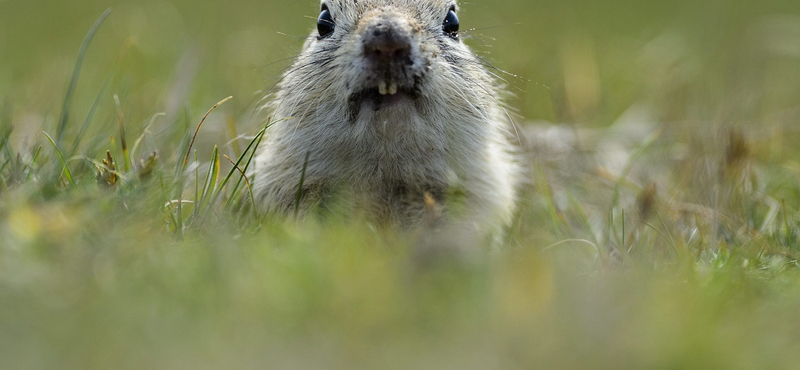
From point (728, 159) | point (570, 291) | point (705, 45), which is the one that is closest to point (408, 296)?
point (570, 291)

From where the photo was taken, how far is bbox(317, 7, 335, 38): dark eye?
15.0 ft

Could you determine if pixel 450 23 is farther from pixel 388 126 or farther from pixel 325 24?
pixel 388 126

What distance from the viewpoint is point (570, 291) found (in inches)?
101

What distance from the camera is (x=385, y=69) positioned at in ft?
12.1

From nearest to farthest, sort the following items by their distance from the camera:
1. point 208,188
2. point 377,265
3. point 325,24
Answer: point 377,265
point 208,188
point 325,24

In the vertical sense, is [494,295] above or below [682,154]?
above

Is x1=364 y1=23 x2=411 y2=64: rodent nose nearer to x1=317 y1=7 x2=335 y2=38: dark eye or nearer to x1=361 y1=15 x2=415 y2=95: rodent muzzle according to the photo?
x1=361 y1=15 x2=415 y2=95: rodent muzzle

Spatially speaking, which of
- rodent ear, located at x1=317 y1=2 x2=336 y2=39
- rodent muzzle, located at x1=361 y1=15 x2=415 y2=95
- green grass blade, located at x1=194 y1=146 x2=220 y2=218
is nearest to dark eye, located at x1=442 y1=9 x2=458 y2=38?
rodent ear, located at x1=317 y1=2 x2=336 y2=39

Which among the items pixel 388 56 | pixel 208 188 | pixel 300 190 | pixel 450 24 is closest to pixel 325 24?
pixel 450 24

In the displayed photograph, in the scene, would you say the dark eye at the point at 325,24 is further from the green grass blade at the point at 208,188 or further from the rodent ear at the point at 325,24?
the green grass blade at the point at 208,188

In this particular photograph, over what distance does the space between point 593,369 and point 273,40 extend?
611cm

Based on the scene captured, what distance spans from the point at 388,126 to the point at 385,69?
0.96ft

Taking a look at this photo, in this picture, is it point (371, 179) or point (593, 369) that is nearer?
point (593, 369)

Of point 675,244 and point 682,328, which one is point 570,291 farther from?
point 675,244
